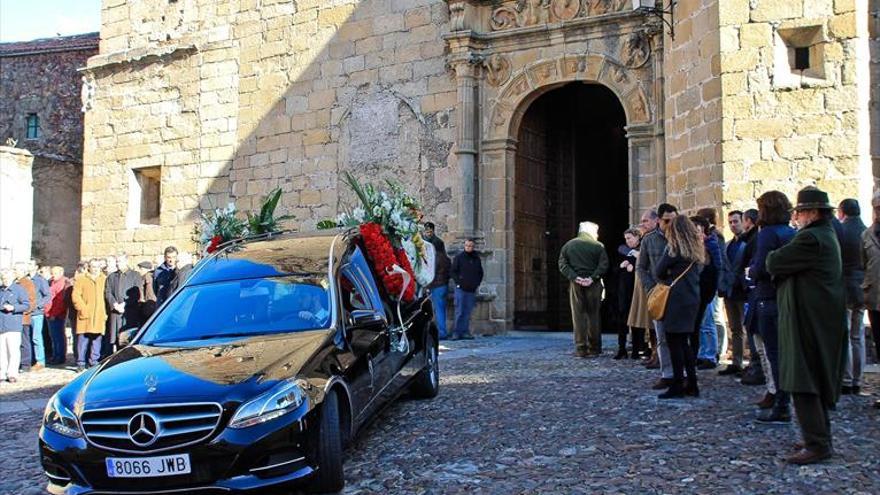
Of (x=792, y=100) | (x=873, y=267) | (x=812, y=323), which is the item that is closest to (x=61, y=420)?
(x=812, y=323)

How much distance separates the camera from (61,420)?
429 cm

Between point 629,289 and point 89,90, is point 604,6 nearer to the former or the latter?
point 629,289

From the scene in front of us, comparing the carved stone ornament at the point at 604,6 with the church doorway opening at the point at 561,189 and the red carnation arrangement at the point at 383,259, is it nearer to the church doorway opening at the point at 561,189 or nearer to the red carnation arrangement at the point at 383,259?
the church doorway opening at the point at 561,189

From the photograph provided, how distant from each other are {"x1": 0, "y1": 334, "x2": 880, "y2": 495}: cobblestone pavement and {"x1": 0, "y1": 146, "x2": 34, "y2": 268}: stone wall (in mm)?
12184

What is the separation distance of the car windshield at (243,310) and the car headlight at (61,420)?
2.76 ft

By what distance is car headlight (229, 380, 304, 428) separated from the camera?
13.3 ft

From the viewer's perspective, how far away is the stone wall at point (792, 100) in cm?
922

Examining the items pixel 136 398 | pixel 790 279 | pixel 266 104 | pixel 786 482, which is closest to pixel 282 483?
pixel 136 398

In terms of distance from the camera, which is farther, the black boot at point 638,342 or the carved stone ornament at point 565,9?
the carved stone ornament at point 565,9

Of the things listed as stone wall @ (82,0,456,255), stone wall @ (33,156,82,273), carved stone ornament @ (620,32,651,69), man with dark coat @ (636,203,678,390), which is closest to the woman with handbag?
man with dark coat @ (636,203,678,390)

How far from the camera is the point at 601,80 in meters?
13.3

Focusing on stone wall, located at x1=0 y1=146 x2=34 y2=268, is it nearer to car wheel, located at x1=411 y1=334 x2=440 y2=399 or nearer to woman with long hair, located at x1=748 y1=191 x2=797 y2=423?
car wheel, located at x1=411 y1=334 x2=440 y2=399

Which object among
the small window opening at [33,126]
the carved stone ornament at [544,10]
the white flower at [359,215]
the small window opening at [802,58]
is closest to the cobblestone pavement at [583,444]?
the white flower at [359,215]

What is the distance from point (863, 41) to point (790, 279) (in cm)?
575
